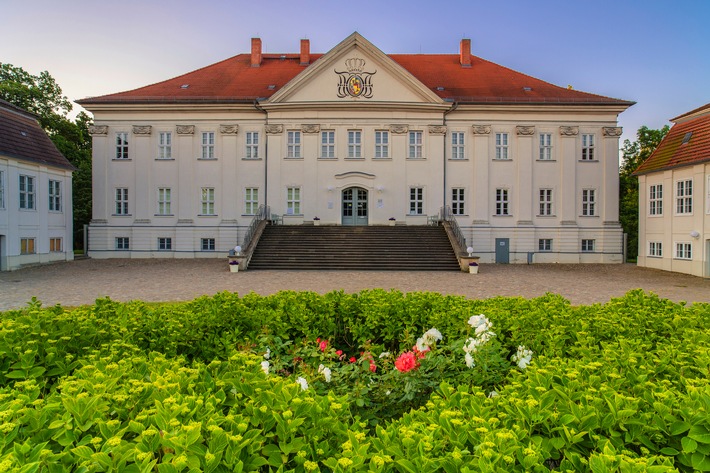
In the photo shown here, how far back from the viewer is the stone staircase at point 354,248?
982 inches

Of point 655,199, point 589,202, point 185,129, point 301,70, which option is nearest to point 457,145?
point 589,202

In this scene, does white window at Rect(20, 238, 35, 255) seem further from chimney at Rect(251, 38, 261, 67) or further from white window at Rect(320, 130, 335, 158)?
chimney at Rect(251, 38, 261, 67)

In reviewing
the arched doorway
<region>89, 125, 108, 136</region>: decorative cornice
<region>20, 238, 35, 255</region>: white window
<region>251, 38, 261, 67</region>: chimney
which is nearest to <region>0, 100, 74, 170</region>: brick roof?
<region>89, 125, 108, 136</region>: decorative cornice

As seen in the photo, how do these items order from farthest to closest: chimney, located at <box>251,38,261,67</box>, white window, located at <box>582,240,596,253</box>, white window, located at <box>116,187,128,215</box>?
chimney, located at <box>251,38,261,67</box>, white window, located at <box>116,187,128,215</box>, white window, located at <box>582,240,596,253</box>

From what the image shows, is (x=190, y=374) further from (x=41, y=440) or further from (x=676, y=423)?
(x=676, y=423)

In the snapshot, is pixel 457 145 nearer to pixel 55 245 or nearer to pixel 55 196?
pixel 55 196

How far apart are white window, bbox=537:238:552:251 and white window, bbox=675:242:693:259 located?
25.8ft

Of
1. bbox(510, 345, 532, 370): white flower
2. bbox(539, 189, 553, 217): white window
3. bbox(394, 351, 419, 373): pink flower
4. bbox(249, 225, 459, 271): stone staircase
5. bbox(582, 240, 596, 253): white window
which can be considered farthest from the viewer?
bbox(539, 189, 553, 217): white window

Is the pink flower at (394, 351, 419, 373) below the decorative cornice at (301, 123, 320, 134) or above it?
below

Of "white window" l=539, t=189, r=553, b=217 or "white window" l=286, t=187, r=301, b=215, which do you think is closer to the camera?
"white window" l=539, t=189, r=553, b=217

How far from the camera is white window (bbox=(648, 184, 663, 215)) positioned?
27703 mm

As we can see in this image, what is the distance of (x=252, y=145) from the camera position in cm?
3288

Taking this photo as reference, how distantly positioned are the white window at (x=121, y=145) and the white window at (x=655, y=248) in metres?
37.6

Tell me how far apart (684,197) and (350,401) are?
1164 inches
